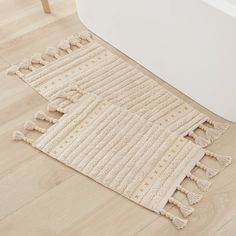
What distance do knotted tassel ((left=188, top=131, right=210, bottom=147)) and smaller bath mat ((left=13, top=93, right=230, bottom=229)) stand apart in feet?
0.08

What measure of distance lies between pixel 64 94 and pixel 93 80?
15 cm

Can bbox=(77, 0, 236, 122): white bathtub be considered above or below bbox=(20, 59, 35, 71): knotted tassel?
above

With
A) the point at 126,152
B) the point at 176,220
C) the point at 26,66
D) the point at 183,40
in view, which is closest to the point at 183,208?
the point at 176,220

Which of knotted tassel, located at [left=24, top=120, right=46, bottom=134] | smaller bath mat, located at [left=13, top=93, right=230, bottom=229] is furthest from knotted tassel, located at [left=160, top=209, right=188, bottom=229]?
knotted tassel, located at [left=24, top=120, right=46, bottom=134]

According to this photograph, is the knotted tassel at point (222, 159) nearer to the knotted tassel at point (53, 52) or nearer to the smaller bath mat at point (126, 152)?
the smaller bath mat at point (126, 152)

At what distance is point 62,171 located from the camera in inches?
64.0

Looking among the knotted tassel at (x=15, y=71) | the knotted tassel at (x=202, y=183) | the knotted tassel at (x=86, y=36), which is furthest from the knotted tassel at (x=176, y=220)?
the knotted tassel at (x=86, y=36)

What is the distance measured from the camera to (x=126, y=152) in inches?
65.7

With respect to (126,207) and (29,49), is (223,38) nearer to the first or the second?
(126,207)

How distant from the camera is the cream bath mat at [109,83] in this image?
1.78 m

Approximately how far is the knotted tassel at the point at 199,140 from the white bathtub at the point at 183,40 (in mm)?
147

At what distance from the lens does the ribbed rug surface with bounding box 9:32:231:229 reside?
1594mm

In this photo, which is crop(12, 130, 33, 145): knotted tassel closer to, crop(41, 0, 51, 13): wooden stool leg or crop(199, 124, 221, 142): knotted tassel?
crop(199, 124, 221, 142): knotted tassel

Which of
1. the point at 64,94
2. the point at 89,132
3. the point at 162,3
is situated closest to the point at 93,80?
the point at 64,94
